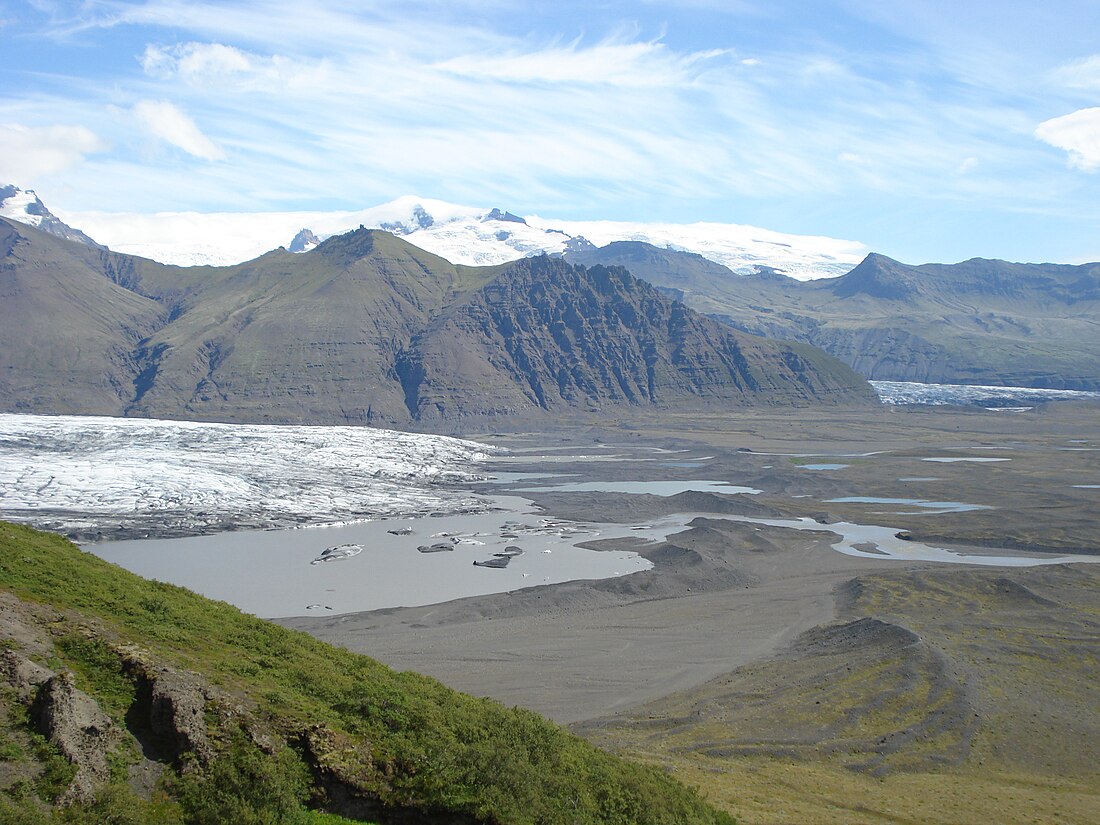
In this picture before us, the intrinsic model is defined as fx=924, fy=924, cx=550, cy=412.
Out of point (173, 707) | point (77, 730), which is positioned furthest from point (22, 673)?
point (173, 707)

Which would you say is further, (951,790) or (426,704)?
(951,790)

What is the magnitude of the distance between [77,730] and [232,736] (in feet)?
10.2

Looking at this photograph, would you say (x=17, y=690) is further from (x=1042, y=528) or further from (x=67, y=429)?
(x=67, y=429)

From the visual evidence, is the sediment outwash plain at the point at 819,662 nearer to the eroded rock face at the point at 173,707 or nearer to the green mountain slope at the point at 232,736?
the green mountain slope at the point at 232,736

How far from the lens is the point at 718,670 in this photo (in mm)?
48938

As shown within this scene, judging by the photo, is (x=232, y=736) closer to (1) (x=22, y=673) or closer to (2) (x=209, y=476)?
(1) (x=22, y=673)

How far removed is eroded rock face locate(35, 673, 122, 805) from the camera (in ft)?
56.3

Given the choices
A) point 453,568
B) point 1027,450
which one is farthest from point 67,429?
point 1027,450

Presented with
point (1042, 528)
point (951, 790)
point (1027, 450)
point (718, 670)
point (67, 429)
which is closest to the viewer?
point (951, 790)

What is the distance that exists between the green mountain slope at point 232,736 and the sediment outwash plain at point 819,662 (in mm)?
8574

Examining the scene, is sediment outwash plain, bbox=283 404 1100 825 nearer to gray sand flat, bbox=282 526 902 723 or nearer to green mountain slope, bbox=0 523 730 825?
gray sand flat, bbox=282 526 902 723

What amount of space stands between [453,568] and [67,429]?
3384 inches

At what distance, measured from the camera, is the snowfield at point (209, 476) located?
298ft

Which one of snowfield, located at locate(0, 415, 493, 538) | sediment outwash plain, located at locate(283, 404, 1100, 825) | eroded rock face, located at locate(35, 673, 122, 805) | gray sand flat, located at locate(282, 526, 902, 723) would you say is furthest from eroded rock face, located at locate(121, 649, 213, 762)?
snowfield, located at locate(0, 415, 493, 538)
